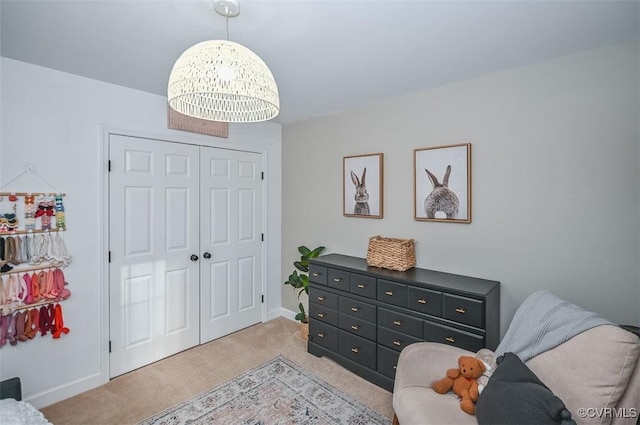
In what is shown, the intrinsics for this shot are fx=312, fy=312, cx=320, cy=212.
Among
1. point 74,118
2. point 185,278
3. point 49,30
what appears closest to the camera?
point 49,30

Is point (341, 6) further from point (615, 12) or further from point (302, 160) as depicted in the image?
point (302, 160)

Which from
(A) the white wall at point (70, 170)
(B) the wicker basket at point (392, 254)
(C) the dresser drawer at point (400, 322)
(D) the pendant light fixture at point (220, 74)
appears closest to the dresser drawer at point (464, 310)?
(C) the dresser drawer at point (400, 322)

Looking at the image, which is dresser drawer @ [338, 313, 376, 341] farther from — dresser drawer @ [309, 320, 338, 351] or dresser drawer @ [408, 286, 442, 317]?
dresser drawer @ [408, 286, 442, 317]

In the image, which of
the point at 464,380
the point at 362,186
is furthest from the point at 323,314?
the point at 464,380

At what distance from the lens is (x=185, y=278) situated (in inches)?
119

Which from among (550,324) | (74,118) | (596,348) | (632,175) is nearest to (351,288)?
(550,324)

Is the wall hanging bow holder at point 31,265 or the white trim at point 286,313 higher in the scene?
the wall hanging bow holder at point 31,265

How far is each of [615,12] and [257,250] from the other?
11.0 feet

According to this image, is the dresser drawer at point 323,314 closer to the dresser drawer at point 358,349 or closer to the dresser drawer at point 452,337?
the dresser drawer at point 358,349

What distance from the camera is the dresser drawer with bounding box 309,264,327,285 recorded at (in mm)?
2868

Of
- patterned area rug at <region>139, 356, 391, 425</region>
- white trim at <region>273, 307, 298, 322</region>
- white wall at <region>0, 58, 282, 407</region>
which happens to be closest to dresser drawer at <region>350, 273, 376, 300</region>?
patterned area rug at <region>139, 356, 391, 425</region>

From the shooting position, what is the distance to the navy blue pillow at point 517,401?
3.98 ft

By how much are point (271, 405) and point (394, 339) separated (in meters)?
1.02

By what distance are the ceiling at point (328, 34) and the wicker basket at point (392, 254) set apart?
1.30 meters
